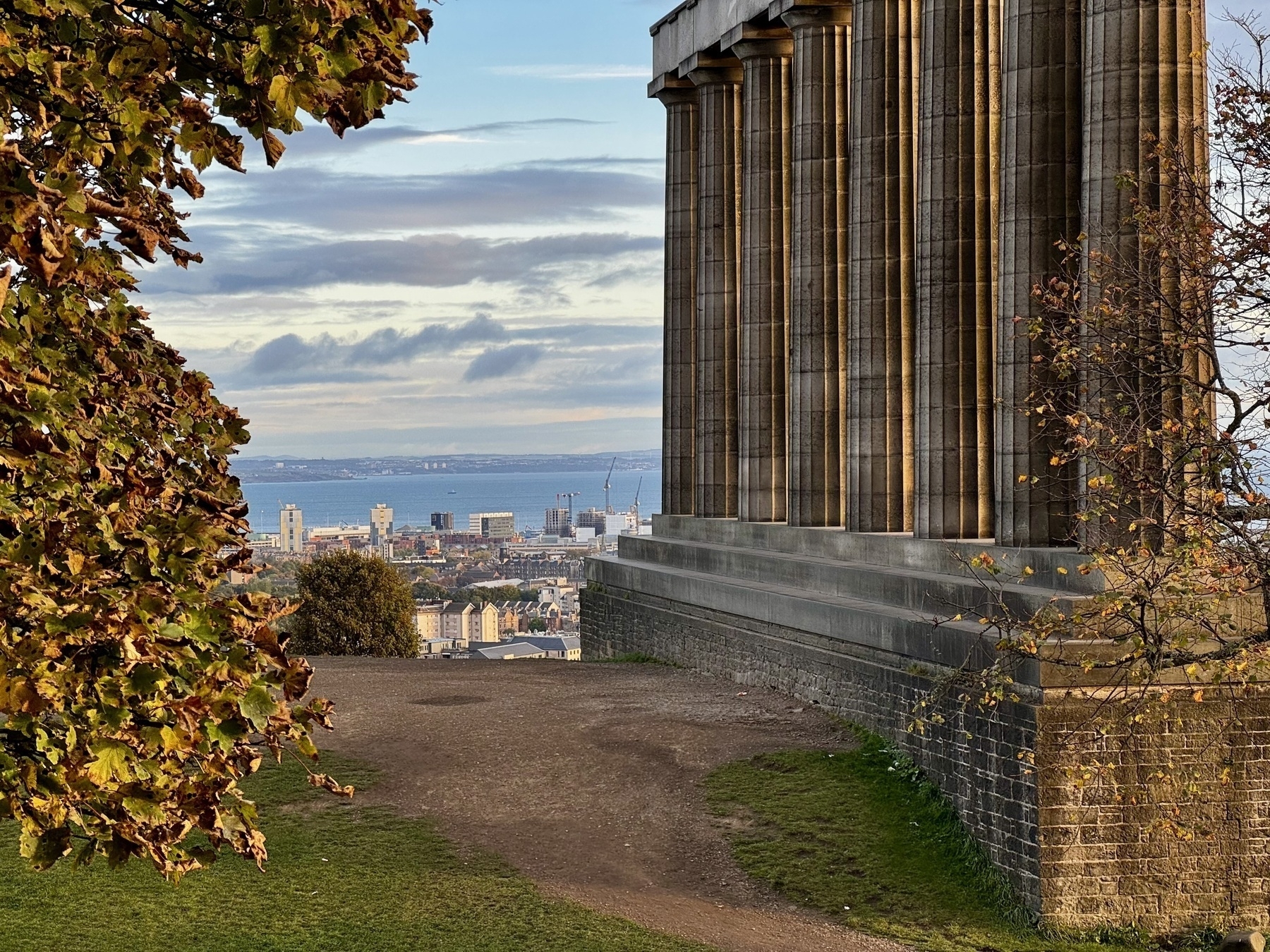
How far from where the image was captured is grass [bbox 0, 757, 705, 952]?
14.2 m

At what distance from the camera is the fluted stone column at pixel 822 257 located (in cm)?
2667

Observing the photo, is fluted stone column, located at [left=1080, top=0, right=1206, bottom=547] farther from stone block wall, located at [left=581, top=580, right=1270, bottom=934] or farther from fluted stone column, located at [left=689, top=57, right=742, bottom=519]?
fluted stone column, located at [left=689, top=57, right=742, bottom=519]

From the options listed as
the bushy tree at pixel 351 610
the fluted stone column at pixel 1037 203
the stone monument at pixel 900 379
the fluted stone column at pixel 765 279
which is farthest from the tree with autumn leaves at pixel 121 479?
the bushy tree at pixel 351 610

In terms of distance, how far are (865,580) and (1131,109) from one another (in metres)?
7.47

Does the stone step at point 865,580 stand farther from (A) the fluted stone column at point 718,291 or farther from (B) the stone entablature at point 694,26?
(B) the stone entablature at point 694,26

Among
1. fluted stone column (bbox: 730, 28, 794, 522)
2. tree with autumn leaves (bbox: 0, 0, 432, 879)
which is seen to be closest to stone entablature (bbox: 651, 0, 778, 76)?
fluted stone column (bbox: 730, 28, 794, 522)

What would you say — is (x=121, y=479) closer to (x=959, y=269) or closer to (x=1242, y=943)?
(x=1242, y=943)

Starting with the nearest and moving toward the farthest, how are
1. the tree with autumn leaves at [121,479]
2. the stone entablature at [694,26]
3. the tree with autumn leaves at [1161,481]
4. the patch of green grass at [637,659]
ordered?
the tree with autumn leaves at [121,479] < the tree with autumn leaves at [1161,481] < the stone entablature at [694,26] < the patch of green grass at [637,659]

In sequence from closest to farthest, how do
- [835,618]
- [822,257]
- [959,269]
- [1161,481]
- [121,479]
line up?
[121,479]
[1161,481]
[835,618]
[959,269]
[822,257]

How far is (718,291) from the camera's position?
32219 millimetres

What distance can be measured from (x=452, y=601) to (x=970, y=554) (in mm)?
42539

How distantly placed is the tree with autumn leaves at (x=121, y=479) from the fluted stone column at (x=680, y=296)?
25734 millimetres

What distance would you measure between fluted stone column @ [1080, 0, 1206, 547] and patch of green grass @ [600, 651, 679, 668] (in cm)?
1295

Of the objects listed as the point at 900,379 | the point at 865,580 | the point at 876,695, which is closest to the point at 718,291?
the point at 900,379
